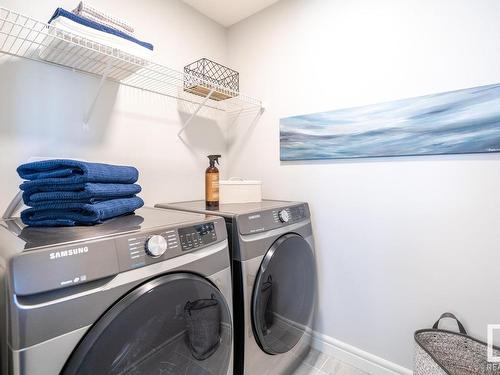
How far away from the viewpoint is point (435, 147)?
1282mm

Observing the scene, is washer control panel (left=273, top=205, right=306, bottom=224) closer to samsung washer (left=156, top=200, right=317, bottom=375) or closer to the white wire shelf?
samsung washer (left=156, top=200, right=317, bottom=375)

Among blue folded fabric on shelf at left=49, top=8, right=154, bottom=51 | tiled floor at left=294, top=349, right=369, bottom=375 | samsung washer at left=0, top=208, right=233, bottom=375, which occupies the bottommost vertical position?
tiled floor at left=294, top=349, right=369, bottom=375

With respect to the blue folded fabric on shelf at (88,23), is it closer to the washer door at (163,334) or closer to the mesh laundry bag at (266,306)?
the washer door at (163,334)

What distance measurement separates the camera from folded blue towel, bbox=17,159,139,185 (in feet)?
3.02

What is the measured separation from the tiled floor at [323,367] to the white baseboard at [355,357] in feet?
0.09

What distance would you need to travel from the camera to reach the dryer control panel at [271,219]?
1190 millimetres

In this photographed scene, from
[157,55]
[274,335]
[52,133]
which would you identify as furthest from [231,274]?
[157,55]

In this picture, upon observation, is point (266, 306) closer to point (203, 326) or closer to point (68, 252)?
point (203, 326)

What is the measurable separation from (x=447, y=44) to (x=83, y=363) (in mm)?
1831

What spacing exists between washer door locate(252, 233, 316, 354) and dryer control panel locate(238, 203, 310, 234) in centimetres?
8

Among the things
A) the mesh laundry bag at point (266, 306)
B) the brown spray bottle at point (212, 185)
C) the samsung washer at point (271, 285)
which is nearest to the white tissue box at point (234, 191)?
the brown spray bottle at point (212, 185)

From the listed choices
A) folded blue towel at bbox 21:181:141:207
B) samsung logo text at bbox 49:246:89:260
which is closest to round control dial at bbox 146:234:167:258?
samsung logo text at bbox 49:246:89:260

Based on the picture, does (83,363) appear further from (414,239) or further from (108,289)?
(414,239)

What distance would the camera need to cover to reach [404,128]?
1.37 m
